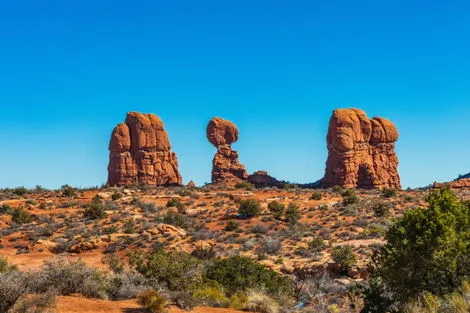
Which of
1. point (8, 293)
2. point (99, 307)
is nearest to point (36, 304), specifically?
point (8, 293)

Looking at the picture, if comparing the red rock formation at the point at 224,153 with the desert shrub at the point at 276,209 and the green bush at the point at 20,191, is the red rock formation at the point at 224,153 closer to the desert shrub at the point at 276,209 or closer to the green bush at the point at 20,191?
the green bush at the point at 20,191

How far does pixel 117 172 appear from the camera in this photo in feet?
219

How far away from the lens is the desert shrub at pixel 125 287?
13445 millimetres

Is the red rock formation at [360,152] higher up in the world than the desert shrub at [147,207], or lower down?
higher up

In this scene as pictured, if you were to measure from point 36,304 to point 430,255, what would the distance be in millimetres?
9630

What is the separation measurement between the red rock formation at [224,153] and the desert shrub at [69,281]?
2210 inches

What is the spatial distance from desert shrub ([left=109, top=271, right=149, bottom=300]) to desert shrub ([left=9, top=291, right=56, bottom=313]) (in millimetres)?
2870

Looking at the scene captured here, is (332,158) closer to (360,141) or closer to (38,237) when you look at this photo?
(360,141)

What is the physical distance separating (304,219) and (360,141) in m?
35.0

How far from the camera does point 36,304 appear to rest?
1027 centimetres

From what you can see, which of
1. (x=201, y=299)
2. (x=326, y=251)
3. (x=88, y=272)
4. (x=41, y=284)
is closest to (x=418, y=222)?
(x=201, y=299)

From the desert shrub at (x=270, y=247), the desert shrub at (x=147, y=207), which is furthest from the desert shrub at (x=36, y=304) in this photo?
the desert shrub at (x=147, y=207)

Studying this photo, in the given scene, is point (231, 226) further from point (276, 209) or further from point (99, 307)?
point (99, 307)

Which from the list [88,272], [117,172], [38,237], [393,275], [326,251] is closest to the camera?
[393,275]
